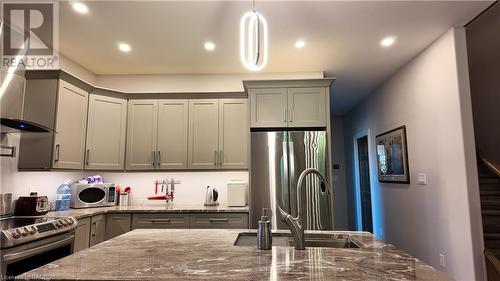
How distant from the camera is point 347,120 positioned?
680 centimetres

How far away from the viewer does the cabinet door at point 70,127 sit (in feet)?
9.92

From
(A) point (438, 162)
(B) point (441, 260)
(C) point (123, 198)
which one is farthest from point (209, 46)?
(B) point (441, 260)

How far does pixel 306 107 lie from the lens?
139 inches

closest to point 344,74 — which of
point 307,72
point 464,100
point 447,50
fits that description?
point 307,72

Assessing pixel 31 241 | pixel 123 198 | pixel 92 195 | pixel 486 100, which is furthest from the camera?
pixel 486 100

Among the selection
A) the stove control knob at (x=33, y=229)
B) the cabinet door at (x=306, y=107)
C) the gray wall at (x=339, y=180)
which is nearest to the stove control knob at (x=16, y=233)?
the stove control knob at (x=33, y=229)

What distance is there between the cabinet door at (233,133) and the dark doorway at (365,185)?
2995mm

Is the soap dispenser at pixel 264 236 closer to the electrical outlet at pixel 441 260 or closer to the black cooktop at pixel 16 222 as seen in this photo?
the black cooktop at pixel 16 222

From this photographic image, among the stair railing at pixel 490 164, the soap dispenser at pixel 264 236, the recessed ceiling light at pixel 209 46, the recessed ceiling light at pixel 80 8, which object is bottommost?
the soap dispenser at pixel 264 236

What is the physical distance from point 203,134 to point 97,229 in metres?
1.64

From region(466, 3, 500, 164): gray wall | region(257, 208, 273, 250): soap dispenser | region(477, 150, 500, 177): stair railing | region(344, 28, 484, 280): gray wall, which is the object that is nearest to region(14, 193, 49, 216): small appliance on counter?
region(257, 208, 273, 250): soap dispenser

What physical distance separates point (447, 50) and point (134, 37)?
10.8ft

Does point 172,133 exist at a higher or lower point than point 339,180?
higher

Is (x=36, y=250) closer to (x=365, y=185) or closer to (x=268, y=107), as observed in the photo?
(x=268, y=107)
